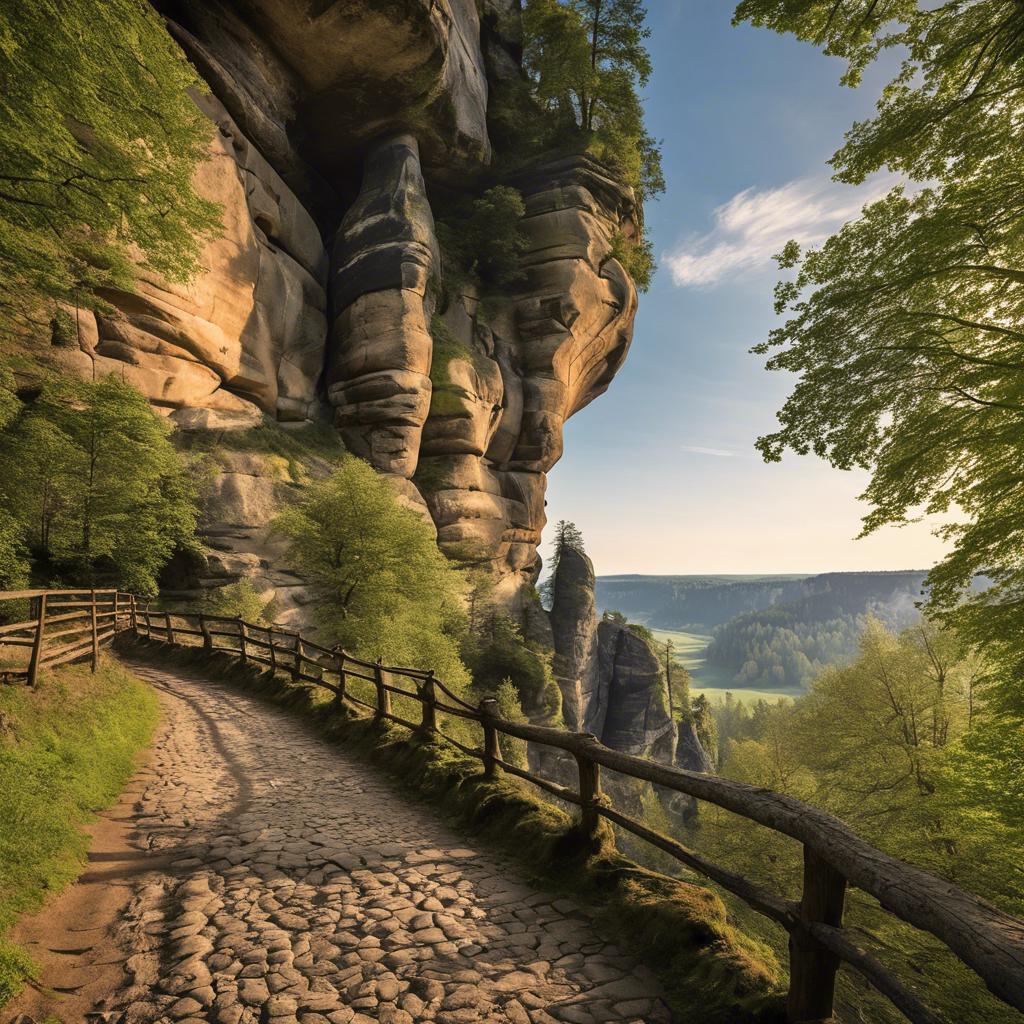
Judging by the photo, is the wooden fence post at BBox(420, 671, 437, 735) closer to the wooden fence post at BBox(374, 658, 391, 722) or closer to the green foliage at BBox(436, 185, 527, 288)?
the wooden fence post at BBox(374, 658, 391, 722)

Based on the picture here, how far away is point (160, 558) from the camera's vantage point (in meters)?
19.2

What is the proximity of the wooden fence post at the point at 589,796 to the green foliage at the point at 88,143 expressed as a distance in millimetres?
9306

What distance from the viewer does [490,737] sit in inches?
246

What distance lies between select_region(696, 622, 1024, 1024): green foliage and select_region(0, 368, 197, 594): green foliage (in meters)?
21.6

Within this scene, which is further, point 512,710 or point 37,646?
point 512,710

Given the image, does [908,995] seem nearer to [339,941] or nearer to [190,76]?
[339,941]

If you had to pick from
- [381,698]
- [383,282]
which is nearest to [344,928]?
[381,698]

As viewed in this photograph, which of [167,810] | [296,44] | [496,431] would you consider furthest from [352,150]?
[167,810]

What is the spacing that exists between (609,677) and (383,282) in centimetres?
4451

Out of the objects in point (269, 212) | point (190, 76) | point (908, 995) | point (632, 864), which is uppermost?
point (269, 212)

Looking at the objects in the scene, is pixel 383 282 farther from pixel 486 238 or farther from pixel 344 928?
pixel 344 928

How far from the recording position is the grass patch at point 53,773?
12.2 ft

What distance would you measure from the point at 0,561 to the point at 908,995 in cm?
1825

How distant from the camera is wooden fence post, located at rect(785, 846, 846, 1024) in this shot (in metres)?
2.51
